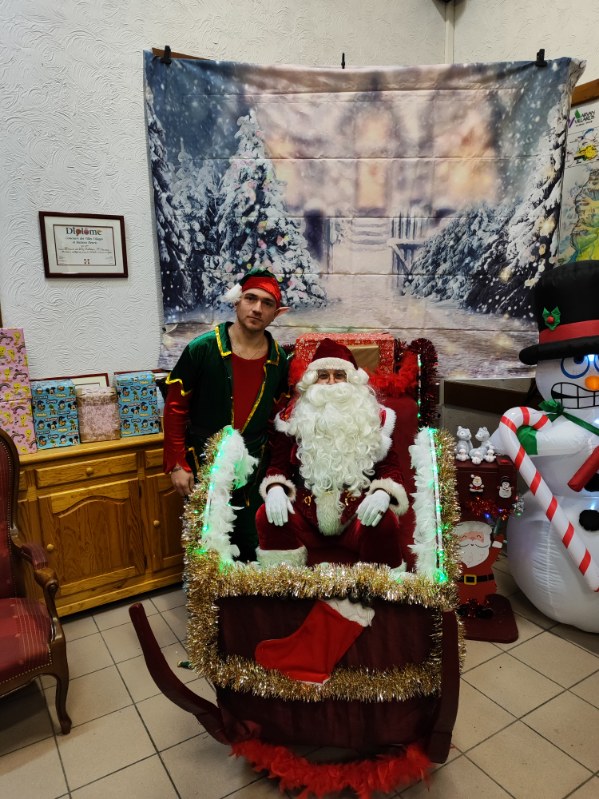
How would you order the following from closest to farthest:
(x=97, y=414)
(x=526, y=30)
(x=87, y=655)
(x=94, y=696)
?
(x=94, y=696) < (x=87, y=655) < (x=97, y=414) < (x=526, y=30)

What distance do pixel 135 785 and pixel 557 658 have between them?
1.68 metres

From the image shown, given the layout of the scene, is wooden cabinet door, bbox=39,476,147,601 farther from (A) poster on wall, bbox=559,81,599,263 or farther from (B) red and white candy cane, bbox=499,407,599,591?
(A) poster on wall, bbox=559,81,599,263

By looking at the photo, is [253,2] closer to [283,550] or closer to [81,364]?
[81,364]

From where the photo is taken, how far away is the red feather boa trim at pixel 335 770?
143 cm

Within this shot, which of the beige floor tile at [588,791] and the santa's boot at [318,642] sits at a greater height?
the santa's boot at [318,642]

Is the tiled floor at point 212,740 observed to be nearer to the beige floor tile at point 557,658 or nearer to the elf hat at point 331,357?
the beige floor tile at point 557,658

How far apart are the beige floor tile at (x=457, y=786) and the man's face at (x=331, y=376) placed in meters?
1.31

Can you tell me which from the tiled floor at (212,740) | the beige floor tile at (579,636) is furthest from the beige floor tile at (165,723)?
the beige floor tile at (579,636)

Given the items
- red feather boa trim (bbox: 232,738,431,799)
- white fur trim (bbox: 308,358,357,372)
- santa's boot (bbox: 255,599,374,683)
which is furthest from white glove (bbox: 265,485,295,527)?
red feather boa trim (bbox: 232,738,431,799)

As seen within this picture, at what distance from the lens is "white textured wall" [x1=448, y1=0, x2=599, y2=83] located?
2588 millimetres

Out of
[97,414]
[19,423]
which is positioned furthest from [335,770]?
[19,423]

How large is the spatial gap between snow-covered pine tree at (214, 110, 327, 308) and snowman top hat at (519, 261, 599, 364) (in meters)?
1.11

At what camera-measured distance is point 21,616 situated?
180 centimetres

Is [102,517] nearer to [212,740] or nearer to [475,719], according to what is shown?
[212,740]
